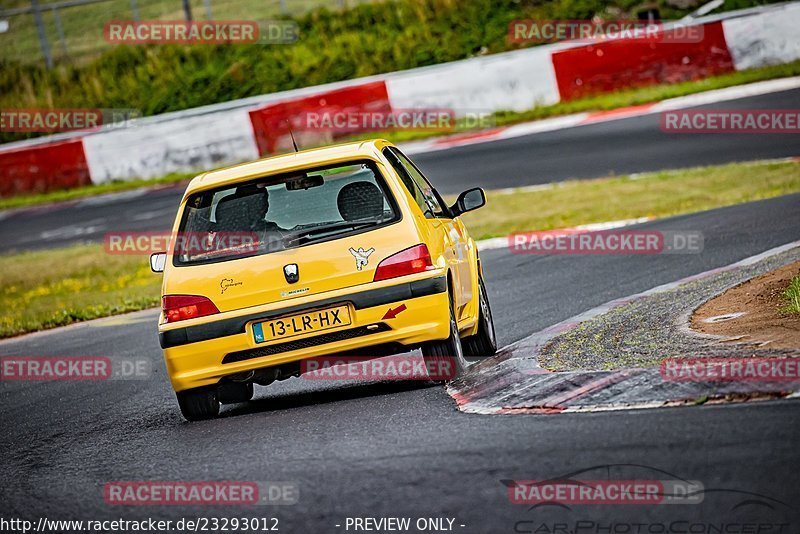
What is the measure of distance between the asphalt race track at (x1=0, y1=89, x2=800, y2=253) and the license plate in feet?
39.3

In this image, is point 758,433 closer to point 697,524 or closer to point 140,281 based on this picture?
point 697,524

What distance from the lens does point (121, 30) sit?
110 feet

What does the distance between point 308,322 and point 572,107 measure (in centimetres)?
1774

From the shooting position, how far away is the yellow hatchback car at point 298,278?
775 cm

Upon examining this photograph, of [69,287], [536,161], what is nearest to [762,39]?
[536,161]

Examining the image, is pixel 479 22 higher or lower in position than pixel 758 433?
higher

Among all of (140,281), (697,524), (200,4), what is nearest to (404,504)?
(697,524)

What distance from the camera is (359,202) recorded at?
812cm

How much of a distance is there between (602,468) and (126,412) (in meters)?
4.41

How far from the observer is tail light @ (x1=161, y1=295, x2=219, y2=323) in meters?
7.83
